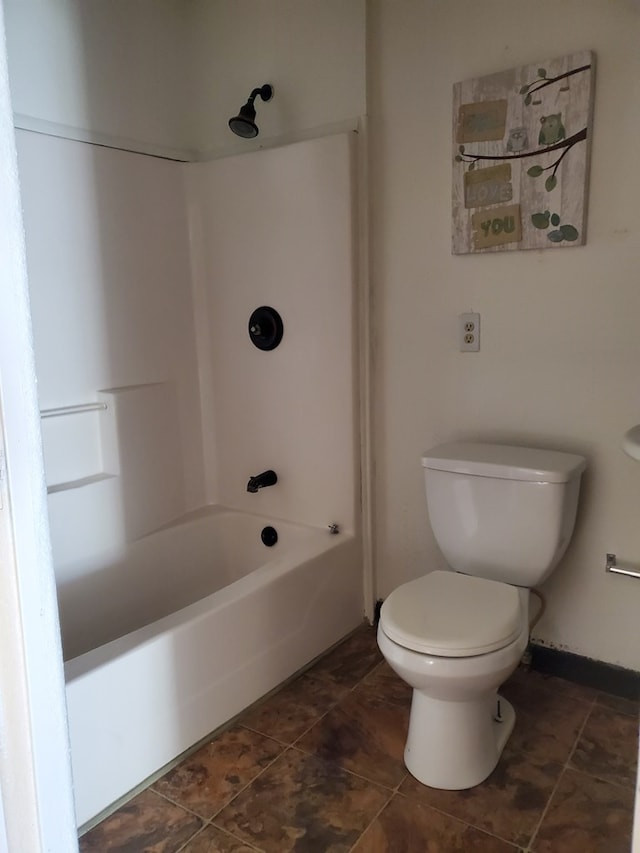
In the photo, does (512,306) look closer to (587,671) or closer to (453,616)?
(453,616)

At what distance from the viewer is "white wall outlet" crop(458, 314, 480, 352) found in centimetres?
205

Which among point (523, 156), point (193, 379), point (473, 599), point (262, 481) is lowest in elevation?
point (473, 599)

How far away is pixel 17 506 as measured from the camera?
1.00m

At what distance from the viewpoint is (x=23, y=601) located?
1.02m

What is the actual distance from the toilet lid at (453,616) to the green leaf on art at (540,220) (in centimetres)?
102

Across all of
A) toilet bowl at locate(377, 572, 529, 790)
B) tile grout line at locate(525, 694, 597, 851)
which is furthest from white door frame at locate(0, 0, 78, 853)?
tile grout line at locate(525, 694, 597, 851)

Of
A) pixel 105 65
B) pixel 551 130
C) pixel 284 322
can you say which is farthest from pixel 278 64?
pixel 551 130

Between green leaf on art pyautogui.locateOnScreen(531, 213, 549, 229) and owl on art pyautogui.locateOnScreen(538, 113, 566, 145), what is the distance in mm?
194

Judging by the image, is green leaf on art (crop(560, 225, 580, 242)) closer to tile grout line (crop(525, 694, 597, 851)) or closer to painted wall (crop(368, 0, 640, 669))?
painted wall (crop(368, 0, 640, 669))

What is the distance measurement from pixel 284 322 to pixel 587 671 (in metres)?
1.52

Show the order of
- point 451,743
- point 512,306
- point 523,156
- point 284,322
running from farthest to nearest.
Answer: point 284,322, point 512,306, point 523,156, point 451,743

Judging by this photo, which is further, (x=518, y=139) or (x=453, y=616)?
(x=518, y=139)

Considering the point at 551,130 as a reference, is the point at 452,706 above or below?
below

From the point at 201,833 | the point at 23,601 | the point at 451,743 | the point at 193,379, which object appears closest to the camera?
the point at 23,601
